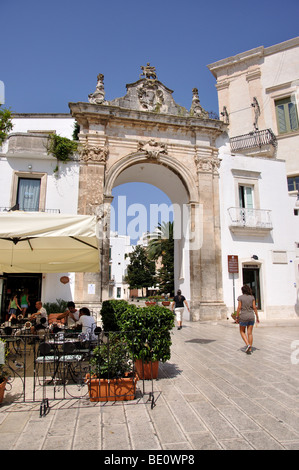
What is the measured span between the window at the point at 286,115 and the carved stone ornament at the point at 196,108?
728 cm

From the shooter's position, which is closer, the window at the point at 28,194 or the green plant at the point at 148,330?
the green plant at the point at 148,330

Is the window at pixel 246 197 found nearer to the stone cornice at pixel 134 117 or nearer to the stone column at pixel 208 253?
the stone column at pixel 208 253

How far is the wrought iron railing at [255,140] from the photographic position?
19.3 meters

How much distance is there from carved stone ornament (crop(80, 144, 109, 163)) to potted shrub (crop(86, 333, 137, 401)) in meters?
11.2

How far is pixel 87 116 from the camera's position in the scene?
14.3m

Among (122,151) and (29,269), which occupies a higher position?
(122,151)

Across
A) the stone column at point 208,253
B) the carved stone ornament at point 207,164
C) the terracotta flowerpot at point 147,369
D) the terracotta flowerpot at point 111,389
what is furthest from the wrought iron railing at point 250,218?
the terracotta flowerpot at point 111,389

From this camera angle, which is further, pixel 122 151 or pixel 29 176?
pixel 122 151

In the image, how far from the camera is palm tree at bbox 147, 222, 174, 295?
36.5 metres

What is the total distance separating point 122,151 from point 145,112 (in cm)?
226

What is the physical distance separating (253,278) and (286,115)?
11977 millimetres

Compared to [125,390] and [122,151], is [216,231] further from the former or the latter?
[125,390]

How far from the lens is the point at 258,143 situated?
1945 cm

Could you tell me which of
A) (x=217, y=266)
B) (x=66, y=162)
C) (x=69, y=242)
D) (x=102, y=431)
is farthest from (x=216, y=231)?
(x=102, y=431)
